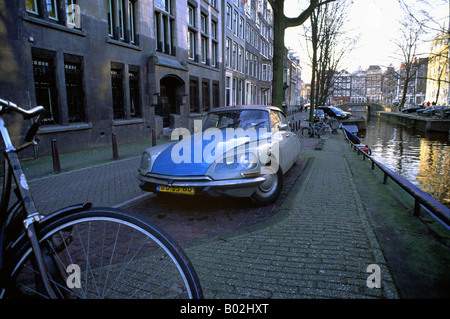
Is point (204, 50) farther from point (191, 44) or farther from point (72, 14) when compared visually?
point (72, 14)

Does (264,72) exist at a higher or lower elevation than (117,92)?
higher

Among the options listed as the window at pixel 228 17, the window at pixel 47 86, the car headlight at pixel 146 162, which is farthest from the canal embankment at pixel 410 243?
the window at pixel 228 17

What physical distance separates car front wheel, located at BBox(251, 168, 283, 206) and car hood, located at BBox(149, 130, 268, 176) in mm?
645

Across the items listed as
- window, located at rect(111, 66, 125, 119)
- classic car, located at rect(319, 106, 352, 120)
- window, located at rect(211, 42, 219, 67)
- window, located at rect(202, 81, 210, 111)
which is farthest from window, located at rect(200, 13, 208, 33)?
classic car, located at rect(319, 106, 352, 120)

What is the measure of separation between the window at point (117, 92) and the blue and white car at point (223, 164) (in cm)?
1006

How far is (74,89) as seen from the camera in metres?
11.7

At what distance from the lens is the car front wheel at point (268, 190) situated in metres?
4.59

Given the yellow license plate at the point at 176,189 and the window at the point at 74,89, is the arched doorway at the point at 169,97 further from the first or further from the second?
the yellow license plate at the point at 176,189

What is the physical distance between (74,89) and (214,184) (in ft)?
Answer: 33.8

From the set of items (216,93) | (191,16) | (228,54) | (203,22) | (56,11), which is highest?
(203,22)

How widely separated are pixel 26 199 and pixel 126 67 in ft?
45.7

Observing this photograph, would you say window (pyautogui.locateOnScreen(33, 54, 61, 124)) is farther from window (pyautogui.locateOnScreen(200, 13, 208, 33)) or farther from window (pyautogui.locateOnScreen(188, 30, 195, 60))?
window (pyautogui.locateOnScreen(200, 13, 208, 33))

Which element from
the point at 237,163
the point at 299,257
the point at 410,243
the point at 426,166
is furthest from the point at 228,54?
the point at 299,257

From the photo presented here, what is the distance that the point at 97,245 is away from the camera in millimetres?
3346
